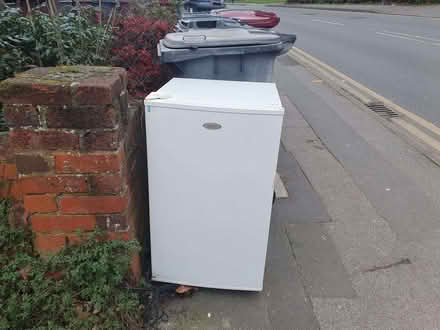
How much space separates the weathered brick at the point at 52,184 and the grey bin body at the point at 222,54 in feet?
3.88

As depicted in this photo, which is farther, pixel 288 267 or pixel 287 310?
pixel 288 267

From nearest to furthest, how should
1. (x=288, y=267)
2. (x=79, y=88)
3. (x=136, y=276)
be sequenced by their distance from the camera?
(x=79, y=88) → (x=136, y=276) → (x=288, y=267)

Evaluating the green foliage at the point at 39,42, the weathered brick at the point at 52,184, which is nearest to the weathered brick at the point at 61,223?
the weathered brick at the point at 52,184

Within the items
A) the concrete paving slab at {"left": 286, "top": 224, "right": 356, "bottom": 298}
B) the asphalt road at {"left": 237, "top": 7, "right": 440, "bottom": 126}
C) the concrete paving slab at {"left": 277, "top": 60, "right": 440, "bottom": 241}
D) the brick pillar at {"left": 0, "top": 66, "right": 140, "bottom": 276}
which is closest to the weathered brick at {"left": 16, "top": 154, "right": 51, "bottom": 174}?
the brick pillar at {"left": 0, "top": 66, "right": 140, "bottom": 276}

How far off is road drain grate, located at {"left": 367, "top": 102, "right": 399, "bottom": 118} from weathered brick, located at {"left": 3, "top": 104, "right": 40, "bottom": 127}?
5.24 meters

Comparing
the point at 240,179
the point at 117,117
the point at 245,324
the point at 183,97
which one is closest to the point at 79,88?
the point at 117,117

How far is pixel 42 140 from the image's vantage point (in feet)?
5.65

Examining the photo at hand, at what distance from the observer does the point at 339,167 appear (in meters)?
3.96

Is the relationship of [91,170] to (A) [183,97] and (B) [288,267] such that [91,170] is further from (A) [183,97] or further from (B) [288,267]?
(B) [288,267]

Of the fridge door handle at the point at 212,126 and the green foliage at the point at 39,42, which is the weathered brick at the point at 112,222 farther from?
the green foliage at the point at 39,42

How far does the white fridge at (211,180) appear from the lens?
188cm

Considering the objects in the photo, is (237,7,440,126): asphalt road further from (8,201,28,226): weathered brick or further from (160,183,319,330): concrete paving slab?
(8,201,28,226): weathered brick

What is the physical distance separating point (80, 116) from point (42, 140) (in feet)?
0.72

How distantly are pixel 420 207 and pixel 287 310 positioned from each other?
1.82 m
